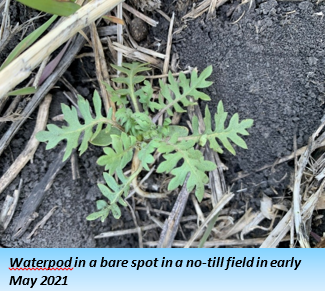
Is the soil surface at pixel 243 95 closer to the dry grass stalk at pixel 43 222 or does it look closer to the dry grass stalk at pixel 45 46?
the dry grass stalk at pixel 43 222

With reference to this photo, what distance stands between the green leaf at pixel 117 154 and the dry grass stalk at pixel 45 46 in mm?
411

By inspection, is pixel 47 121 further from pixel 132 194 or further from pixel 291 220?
pixel 291 220

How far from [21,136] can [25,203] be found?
0.34 meters

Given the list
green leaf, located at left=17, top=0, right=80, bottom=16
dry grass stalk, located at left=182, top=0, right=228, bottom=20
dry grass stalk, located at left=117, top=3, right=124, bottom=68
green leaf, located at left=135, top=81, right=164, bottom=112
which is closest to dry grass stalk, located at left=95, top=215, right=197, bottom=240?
green leaf, located at left=135, top=81, right=164, bottom=112

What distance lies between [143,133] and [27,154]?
2.02ft

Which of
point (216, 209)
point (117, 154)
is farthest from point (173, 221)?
point (117, 154)

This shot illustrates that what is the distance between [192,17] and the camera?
164 centimetres

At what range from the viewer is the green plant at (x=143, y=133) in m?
1.47

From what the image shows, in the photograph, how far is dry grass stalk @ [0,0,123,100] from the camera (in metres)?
1.16

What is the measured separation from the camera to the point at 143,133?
158 centimetres

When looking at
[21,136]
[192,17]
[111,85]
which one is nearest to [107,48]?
[111,85]

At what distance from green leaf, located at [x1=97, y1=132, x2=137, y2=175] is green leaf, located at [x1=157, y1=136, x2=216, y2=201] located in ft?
0.47

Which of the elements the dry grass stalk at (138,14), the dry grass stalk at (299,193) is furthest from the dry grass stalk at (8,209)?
the dry grass stalk at (299,193)

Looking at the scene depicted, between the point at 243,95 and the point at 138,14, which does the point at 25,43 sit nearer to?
the point at 138,14
